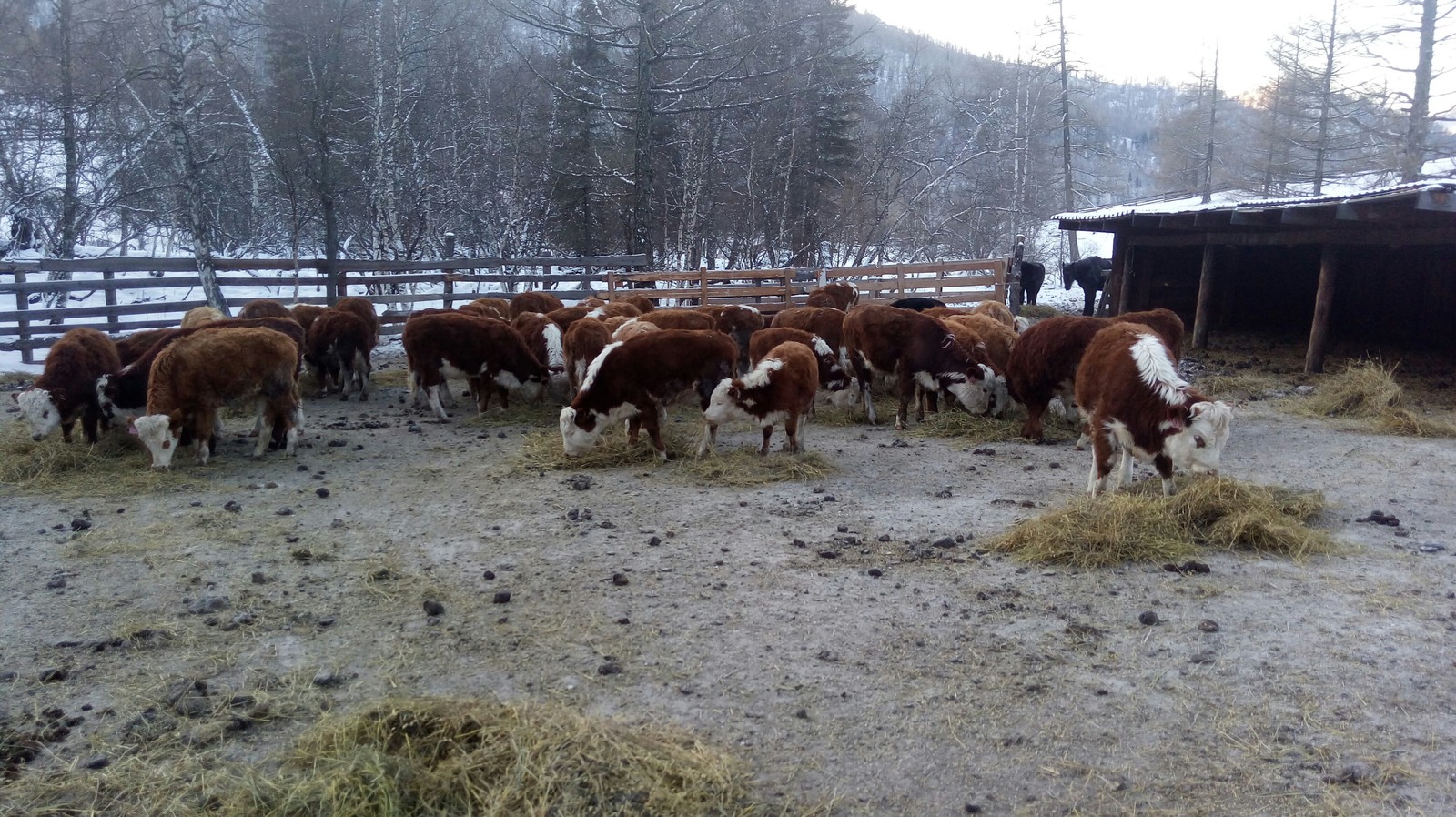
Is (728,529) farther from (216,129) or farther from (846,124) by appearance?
→ (216,129)

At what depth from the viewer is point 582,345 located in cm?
1244

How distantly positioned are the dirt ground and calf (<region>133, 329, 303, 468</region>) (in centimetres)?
83

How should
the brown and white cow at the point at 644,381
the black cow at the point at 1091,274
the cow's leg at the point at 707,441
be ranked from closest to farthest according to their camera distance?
the brown and white cow at the point at 644,381 < the cow's leg at the point at 707,441 < the black cow at the point at 1091,274

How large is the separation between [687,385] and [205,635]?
559 cm

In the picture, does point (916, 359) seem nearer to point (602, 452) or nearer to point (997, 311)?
point (602, 452)

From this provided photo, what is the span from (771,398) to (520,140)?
83.2 ft

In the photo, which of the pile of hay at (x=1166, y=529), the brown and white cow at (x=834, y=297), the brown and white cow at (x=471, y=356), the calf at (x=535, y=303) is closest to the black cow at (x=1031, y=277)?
the brown and white cow at (x=834, y=297)

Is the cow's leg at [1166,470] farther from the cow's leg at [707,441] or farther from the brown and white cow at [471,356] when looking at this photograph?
the brown and white cow at [471,356]

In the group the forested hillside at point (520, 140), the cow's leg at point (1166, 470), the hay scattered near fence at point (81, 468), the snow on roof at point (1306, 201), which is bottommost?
the hay scattered near fence at point (81, 468)

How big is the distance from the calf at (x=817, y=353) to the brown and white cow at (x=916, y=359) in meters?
0.58

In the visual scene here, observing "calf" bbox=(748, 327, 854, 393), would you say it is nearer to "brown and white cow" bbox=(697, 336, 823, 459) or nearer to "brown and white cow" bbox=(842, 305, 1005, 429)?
"brown and white cow" bbox=(842, 305, 1005, 429)

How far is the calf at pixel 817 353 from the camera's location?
37.0ft

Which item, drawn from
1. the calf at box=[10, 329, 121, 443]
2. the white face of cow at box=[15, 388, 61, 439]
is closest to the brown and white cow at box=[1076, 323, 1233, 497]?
the calf at box=[10, 329, 121, 443]

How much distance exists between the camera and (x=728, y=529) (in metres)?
7.32
